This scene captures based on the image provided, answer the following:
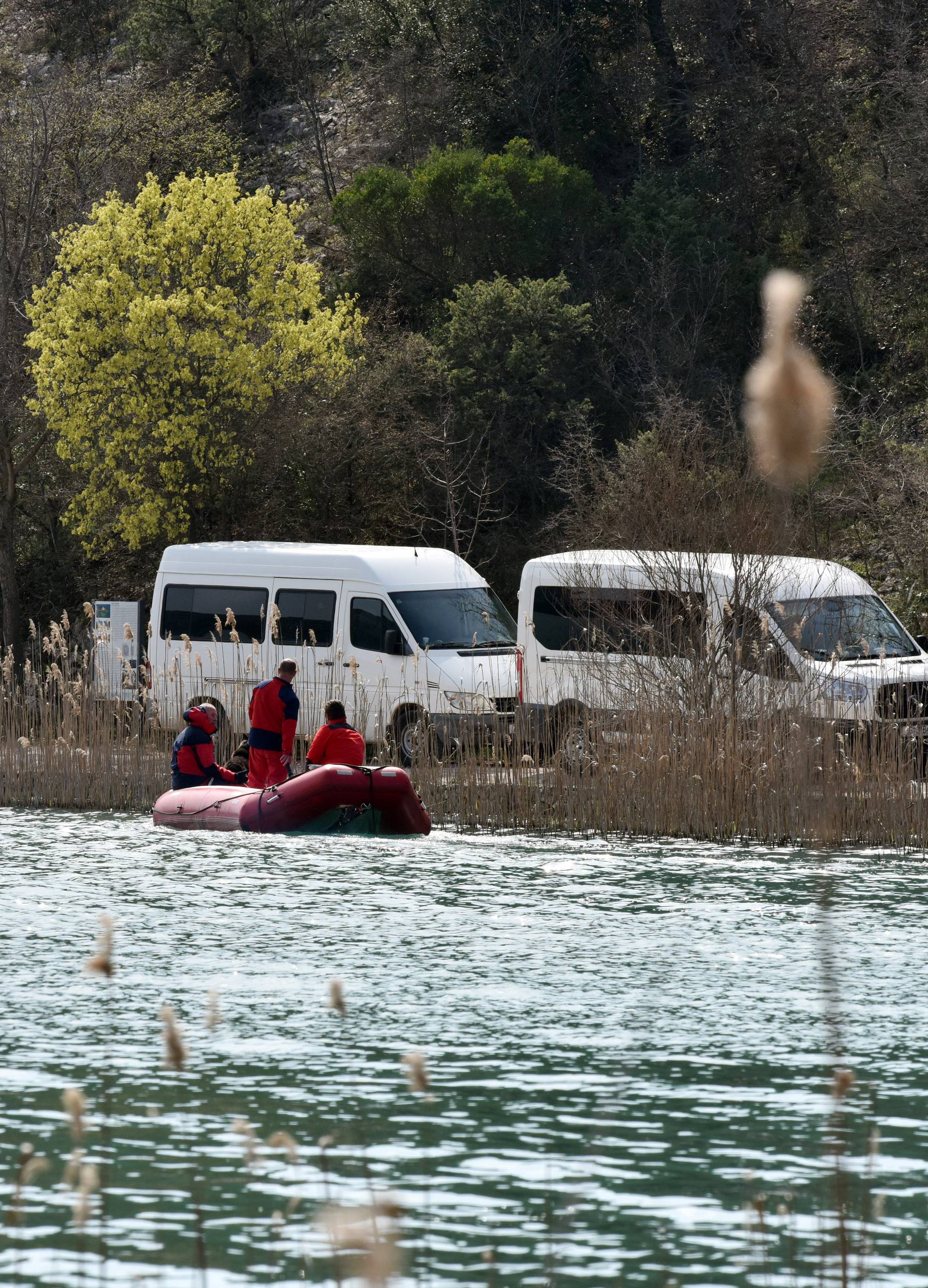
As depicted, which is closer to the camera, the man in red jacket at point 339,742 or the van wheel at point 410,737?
the man in red jacket at point 339,742

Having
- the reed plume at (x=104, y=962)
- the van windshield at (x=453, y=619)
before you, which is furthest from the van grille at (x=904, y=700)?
the reed plume at (x=104, y=962)

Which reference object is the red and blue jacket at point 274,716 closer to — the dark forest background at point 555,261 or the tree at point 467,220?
the dark forest background at point 555,261

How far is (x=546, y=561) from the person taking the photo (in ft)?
62.1

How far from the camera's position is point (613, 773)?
51.2 ft

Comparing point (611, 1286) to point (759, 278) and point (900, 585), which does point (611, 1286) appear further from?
point (759, 278)

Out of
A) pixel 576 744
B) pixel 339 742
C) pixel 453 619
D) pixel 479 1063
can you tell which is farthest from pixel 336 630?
pixel 479 1063

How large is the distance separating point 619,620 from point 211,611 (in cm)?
527

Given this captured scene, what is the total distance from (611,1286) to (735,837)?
9.66m

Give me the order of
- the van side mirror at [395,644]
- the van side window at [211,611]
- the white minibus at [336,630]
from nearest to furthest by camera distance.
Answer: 1. the white minibus at [336,630]
2. the van side mirror at [395,644]
3. the van side window at [211,611]

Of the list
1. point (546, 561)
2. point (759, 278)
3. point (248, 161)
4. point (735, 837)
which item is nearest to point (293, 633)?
point (546, 561)

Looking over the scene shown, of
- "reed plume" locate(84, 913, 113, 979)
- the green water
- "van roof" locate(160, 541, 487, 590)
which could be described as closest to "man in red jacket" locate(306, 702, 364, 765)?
the green water

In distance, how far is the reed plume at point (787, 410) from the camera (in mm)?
2936

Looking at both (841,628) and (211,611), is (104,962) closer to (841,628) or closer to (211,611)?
(841,628)

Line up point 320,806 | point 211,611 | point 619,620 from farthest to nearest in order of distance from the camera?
point 211,611 → point 619,620 → point 320,806
